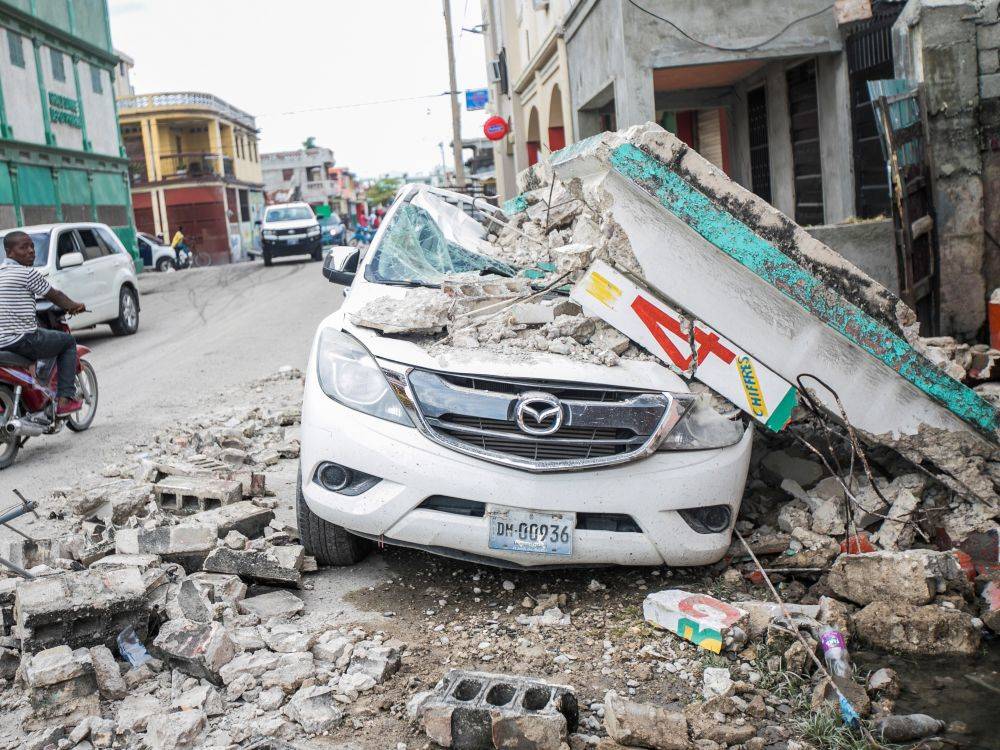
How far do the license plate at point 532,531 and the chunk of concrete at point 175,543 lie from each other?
1363mm

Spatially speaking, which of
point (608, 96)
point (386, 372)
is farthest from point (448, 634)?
point (608, 96)

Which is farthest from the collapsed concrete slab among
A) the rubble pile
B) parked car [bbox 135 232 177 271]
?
parked car [bbox 135 232 177 271]

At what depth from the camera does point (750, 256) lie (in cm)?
420

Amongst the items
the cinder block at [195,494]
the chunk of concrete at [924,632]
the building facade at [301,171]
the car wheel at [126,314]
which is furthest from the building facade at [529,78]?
the building facade at [301,171]

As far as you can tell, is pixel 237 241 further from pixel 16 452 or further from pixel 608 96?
pixel 16 452

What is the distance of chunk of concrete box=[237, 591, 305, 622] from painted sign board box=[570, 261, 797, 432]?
1.76 meters

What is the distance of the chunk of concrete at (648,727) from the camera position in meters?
2.89

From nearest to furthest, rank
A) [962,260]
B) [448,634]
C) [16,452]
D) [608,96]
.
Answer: [448,634], [16,452], [962,260], [608,96]

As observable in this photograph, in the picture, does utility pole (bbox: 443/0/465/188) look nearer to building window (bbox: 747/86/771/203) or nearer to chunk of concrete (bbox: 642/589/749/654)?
building window (bbox: 747/86/771/203)

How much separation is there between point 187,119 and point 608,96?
143ft

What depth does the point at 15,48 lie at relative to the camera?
25.5 meters

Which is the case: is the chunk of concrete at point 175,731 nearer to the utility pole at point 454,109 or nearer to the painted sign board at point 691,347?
the painted sign board at point 691,347

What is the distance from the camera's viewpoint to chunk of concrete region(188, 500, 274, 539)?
14.8ft

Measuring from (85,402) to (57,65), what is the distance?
78.9 feet
